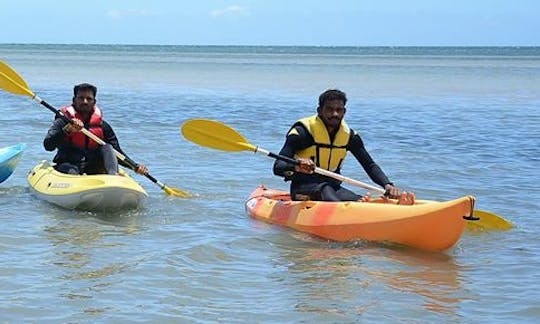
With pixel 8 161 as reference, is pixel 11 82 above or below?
above

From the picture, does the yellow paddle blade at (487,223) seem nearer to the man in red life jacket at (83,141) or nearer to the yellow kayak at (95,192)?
the yellow kayak at (95,192)

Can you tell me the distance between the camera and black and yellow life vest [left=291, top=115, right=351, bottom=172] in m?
7.48

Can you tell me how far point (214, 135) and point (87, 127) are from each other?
1.15 meters

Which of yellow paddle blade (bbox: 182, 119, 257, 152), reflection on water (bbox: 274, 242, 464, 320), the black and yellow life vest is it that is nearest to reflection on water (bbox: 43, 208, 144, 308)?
yellow paddle blade (bbox: 182, 119, 257, 152)

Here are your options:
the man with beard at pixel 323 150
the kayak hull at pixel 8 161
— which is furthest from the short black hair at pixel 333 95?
the kayak hull at pixel 8 161

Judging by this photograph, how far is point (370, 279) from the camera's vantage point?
5926mm

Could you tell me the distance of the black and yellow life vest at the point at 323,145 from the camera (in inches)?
295

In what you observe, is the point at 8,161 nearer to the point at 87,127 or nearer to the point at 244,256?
the point at 87,127

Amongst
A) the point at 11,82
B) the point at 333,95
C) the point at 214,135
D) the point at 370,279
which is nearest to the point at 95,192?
the point at 214,135

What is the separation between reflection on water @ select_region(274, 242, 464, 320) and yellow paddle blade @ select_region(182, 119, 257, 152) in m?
1.76

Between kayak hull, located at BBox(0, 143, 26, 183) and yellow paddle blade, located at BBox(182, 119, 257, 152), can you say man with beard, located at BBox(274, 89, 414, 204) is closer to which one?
yellow paddle blade, located at BBox(182, 119, 257, 152)

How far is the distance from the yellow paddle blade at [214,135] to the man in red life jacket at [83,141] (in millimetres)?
557

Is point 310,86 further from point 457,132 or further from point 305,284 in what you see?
point 305,284

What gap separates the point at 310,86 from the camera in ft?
103
